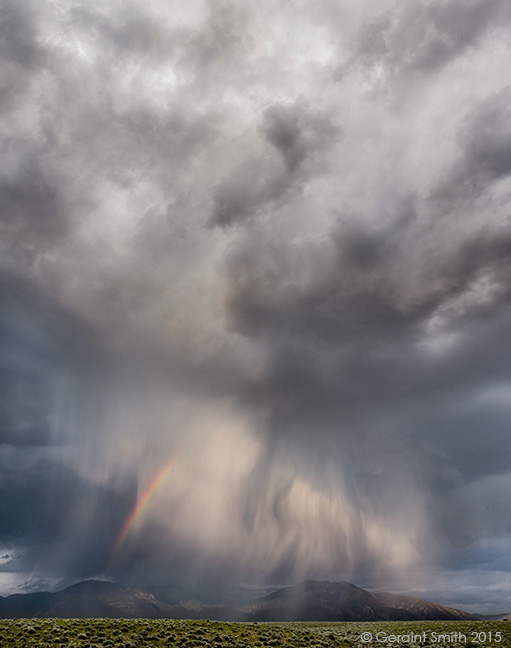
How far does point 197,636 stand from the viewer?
2283 inches

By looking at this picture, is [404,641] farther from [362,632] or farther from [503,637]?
[503,637]

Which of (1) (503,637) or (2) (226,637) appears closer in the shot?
(2) (226,637)

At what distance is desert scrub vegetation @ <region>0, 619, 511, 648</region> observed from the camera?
5250 centimetres

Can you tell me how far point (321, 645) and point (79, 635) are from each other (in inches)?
1288

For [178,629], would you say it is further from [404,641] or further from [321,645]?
[404,641]

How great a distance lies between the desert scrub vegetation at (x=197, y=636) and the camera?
2067 inches

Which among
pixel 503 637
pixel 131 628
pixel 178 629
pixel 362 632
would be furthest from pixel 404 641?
pixel 131 628

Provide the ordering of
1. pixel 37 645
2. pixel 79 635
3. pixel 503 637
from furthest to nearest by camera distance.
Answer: pixel 503 637 < pixel 79 635 < pixel 37 645

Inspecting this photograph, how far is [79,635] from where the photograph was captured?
53.9 m

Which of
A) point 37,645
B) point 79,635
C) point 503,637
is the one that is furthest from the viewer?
point 503,637

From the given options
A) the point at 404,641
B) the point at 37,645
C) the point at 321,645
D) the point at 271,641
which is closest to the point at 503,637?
the point at 404,641

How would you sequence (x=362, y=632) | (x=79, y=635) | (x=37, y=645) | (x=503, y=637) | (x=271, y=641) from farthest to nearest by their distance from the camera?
(x=362, y=632) < (x=503, y=637) < (x=271, y=641) < (x=79, y=635) < (x=37, y=645)

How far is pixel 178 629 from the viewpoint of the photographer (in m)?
61.1

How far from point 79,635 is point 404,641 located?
4613cm
